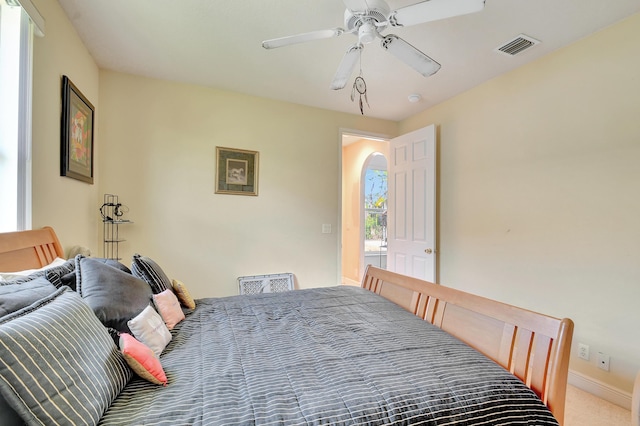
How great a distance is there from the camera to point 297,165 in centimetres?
351

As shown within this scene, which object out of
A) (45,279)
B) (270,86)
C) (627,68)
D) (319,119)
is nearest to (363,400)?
(45,279)

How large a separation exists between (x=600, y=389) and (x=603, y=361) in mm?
207

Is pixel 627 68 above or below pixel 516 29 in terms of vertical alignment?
below

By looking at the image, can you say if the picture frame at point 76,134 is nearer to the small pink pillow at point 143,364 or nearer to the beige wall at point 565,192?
the small pink pillow at point 143,364

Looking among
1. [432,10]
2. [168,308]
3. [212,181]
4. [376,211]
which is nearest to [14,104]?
[168,308]

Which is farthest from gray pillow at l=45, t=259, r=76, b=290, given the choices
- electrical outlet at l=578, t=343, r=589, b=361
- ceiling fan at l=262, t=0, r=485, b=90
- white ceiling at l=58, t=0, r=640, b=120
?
electrical outlet at l=578, t=343, r=589, b=361

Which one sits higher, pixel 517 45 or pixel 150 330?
pixel 517 45

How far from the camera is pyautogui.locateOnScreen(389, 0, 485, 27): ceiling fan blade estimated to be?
4.28 feet

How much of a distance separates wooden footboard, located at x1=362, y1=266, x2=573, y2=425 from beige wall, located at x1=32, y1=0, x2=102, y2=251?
2.40 metres

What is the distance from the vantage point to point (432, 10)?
1.37 m

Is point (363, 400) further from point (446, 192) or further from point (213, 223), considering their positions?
point (446, 192)

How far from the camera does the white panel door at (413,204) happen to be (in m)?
3.27

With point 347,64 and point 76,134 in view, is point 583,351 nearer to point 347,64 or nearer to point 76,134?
point 347,64

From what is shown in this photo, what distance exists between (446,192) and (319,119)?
1.78 meters
